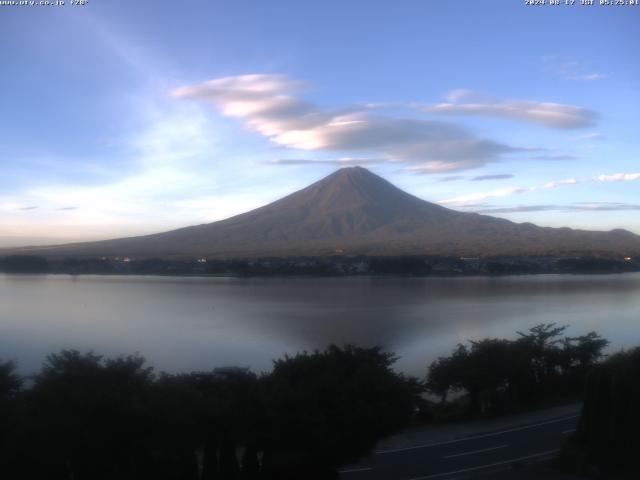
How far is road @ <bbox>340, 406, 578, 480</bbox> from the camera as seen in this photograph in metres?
7.42

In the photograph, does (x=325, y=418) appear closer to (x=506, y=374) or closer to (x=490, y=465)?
(x=490, y=465)

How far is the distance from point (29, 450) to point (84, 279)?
31589 millimetres

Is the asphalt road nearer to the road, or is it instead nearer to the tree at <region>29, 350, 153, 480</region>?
the road

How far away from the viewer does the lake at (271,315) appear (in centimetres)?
Answer: 1513

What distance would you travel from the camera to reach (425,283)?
35.9 meters

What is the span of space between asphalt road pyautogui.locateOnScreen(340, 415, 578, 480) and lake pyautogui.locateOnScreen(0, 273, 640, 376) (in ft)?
14.1

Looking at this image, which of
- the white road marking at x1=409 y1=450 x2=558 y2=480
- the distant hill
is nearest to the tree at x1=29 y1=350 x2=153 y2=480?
the white road marking at x1=409 y1=450 x2=558 y2=480

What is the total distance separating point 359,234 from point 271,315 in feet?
152

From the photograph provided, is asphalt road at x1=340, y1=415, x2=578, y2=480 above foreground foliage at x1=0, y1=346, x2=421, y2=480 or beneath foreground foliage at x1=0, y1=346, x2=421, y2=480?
beneath

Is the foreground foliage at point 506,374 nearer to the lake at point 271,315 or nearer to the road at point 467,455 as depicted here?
the road at point 467,455

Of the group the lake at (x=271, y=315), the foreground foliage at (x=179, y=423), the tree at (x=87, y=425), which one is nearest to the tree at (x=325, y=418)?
the foreground foliage at (x=179, y=423)

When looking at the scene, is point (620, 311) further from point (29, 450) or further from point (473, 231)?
point (473, 231)

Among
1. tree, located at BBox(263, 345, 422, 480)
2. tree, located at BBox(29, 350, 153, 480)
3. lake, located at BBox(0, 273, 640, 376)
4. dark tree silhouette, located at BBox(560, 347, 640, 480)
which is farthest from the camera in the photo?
lake, located at BBox(0, 273, 640, 376)

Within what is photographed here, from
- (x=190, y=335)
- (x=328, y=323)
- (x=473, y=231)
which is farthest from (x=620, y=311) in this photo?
(x=473, y=231)
